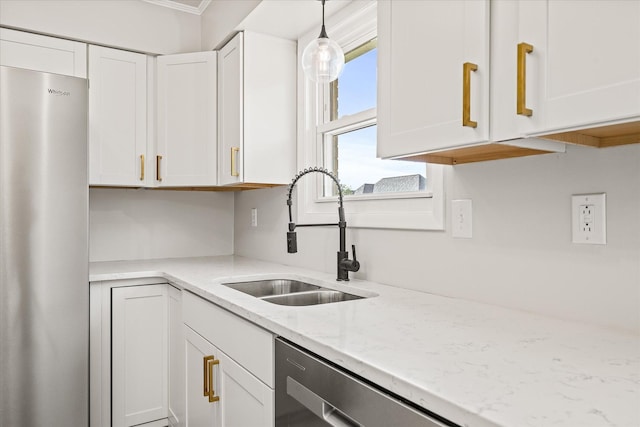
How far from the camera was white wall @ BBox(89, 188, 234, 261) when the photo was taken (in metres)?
2.79

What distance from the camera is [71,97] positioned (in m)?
2.02

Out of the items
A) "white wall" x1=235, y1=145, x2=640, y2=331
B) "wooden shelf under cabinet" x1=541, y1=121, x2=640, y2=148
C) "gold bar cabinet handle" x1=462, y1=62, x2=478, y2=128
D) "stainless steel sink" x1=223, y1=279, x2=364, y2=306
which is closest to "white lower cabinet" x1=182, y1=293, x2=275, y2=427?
"stainless steel sink" x1=223, y1=279, x2=364, y2=306

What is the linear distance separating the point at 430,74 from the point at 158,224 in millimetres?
2293

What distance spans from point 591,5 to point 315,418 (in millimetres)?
1047

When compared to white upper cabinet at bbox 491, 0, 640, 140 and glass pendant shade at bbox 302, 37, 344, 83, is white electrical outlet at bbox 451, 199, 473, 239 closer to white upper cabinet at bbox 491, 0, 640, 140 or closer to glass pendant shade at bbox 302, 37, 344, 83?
white upper cabinet at bbox 491, 0, 640, 140

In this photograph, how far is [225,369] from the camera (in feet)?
5.10

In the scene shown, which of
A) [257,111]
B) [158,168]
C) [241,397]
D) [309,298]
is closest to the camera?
[241,397]

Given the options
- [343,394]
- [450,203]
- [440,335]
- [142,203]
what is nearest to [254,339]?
[343,394]

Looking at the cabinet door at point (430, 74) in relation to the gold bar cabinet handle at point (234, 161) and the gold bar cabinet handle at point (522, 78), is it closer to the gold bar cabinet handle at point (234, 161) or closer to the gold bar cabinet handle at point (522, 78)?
the gold bar cabinet handle at point (522, 78)

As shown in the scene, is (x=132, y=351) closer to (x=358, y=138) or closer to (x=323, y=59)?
(x=358, y=138)

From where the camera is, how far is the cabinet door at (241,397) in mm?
1282

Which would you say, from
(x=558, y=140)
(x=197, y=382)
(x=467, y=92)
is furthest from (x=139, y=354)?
(x=558, y=140)

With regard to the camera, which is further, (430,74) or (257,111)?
(257,111)

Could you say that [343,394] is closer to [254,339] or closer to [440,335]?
[440,335]
